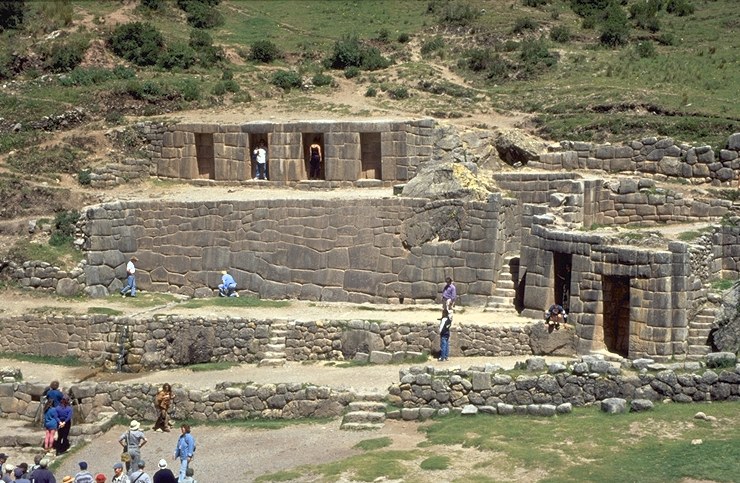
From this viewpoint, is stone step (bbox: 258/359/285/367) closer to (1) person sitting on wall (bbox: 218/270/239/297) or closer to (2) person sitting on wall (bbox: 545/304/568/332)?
(1) person sitting on wall (bbox: 218/270/239/297)

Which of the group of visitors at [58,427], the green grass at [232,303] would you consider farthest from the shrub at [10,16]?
the group of visitors at [58,427]

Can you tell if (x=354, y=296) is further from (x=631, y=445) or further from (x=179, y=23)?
(x=179, y=23)

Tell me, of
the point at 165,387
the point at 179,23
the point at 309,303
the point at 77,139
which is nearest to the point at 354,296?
the point at 309,303

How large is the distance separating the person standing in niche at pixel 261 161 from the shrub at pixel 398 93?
18.6 feet

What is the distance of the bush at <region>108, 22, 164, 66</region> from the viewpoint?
50875 mm

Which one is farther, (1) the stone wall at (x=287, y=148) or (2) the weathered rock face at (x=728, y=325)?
(1) the stone wall at (x=287, y=148)

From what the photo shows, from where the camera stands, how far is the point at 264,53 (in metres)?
52.4

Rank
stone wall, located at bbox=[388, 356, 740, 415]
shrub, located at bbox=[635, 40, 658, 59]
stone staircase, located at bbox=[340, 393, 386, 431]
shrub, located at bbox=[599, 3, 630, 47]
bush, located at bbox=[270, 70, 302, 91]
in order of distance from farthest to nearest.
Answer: shrub, located at bbox=[599, 3, 630, 47], shrub, located at bbox=[635, 40, 658, 59], bush, located at bbox=[270, 70, 302, 91], stone staircase, located at bbox=[340, 393, 386, 431], stone wall, located at bbox=[388, 356, 740, 415]

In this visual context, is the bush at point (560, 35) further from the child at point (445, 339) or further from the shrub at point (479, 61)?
the child at point (445, 339)

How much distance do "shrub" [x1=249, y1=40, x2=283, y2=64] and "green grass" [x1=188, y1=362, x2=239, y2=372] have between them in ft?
60.8

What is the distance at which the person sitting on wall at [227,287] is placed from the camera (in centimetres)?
3922

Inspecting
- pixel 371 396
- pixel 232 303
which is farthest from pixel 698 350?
pixel 232 303

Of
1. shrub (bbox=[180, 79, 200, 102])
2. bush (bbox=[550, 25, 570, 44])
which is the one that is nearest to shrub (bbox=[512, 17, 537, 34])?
bush (bbox=[550, 25, 570, 44])

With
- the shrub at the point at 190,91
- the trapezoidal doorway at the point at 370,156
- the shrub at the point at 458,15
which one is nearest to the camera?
the trapezoidal doorway at the point at 370,156
